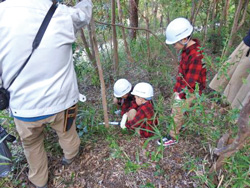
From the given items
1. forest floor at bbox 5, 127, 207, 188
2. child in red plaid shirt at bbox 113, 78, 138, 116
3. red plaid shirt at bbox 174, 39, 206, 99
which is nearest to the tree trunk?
child in red plaid shirt at bbox 113, 78, 138, 116

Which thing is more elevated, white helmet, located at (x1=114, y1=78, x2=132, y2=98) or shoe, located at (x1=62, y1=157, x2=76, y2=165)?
white helmet, located at (x1=114, y1=78, x2=132, y2=98)

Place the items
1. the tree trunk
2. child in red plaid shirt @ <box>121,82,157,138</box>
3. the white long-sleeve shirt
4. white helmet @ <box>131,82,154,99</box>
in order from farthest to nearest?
1. the tree trunk
2. white helmet @ <box>131,82,154,99</box>
3. child in red plaid shirt @ <box>121,82,157,138</box>
4. the white long-sleeve shirt

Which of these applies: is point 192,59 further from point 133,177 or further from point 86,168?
point 86,168

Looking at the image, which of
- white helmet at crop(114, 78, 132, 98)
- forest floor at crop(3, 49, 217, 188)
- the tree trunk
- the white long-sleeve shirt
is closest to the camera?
the white long-sleeve shirt

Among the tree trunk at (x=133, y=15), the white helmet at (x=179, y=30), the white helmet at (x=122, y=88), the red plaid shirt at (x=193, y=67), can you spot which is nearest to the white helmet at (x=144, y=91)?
the white helmet at (x=122, y=88)

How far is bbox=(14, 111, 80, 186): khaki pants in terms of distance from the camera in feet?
5.28

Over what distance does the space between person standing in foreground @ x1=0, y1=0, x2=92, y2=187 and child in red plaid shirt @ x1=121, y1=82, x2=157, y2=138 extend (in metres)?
0.86

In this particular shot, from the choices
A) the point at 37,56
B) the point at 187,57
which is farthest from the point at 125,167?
the point at 187,57

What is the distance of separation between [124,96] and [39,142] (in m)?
1.42

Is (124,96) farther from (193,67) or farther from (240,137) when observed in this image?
(240,137)

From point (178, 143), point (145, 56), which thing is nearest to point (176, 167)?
point (178, 143)

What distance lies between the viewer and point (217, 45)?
4902mm

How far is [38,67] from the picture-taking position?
143 centimetres

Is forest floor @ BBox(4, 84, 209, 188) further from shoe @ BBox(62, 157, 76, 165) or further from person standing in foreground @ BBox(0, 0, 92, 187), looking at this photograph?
person standing in foreground @ BBox(0, 0, 92, 187)
